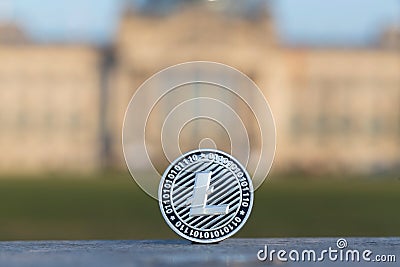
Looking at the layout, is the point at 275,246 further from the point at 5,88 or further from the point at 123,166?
the point at 5,88

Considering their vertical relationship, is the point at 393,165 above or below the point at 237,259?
below

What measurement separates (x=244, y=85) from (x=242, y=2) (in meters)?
5.77

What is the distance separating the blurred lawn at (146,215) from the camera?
1834cm

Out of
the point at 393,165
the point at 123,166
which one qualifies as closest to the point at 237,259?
the point at 123,166

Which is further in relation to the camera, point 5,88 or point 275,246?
point 5,88

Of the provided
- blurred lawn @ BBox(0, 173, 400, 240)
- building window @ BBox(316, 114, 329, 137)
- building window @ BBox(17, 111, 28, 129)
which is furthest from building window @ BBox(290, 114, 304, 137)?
blurred lawn @ BBox(0, 173, 400, 240)

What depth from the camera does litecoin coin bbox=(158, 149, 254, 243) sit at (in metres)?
8.87

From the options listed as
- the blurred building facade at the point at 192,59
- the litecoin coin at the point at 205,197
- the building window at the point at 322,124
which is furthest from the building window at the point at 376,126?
the litecoin coin at the point at 205,197

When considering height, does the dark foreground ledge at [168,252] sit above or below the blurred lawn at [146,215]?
above

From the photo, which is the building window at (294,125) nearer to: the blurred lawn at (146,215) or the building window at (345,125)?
the building window at (345,125)

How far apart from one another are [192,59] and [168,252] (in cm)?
6971

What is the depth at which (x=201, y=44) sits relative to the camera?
257 feet

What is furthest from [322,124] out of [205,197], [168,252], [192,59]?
[168,252]

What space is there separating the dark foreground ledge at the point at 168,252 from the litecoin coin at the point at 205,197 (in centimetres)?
15
